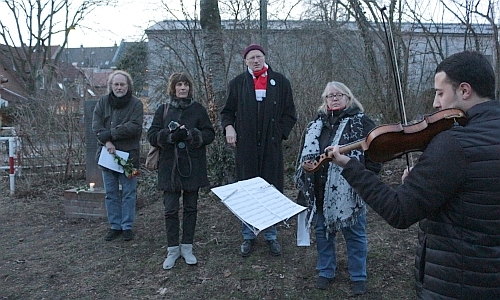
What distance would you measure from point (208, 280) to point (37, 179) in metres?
5.59

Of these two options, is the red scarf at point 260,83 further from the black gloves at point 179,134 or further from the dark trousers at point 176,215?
the dark trousers at point 176,215

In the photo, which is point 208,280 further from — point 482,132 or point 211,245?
point 482,132

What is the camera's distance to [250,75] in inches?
199

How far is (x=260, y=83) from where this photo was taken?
5.03m

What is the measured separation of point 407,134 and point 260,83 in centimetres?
292

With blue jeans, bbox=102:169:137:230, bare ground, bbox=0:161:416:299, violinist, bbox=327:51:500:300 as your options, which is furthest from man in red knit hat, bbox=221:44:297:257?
violinist, bbox=327:51:500:300

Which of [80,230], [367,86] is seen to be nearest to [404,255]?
[80,230]

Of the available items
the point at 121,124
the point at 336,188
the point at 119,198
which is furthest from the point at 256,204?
the point at 119,198

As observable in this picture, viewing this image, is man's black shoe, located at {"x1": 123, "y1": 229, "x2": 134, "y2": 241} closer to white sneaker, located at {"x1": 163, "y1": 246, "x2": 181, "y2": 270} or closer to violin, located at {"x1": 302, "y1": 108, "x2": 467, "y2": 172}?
white sneaker, located at {"x1": 163, "y1": 246, "x2": 181, "y2": 270}

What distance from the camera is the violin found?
85.3 inches

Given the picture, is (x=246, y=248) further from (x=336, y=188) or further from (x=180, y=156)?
(x=336, y=188)

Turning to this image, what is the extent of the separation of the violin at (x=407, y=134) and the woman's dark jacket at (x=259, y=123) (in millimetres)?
2612

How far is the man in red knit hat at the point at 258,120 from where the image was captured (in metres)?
5.00

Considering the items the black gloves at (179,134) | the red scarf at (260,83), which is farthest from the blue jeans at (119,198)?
the red scarf at (260,83)
